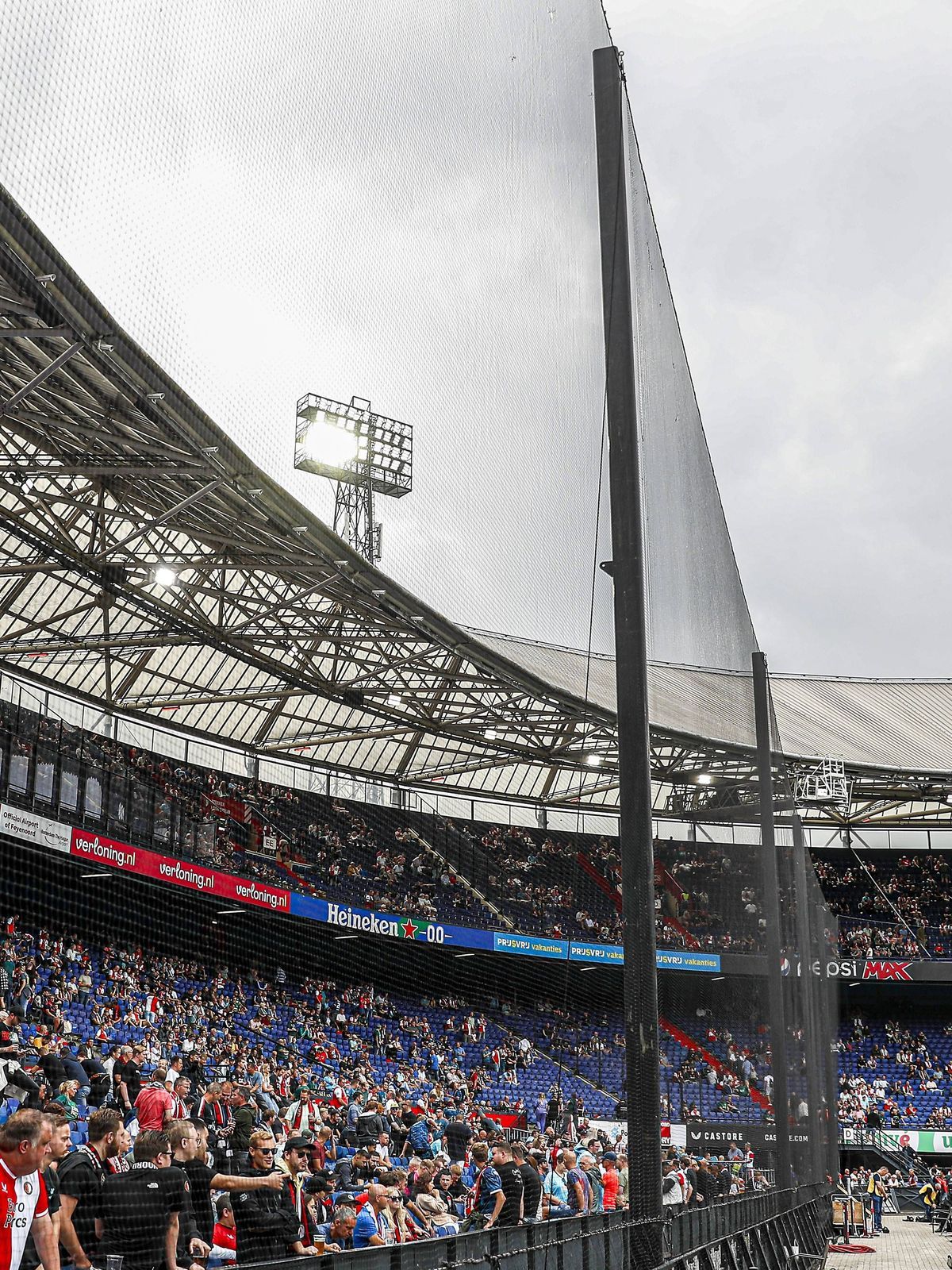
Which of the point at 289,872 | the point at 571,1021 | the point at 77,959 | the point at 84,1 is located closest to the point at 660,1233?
the point at 84,1

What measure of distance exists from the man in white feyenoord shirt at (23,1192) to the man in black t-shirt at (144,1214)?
53 centimetres

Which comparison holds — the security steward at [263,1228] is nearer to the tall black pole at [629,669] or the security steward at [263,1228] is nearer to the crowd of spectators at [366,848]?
the tall black pole at [629,669]

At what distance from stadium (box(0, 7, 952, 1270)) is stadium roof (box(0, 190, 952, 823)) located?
4.3 inches

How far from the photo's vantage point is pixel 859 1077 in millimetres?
36062

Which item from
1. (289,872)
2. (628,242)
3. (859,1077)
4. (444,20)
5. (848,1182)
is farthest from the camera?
(859,1077)

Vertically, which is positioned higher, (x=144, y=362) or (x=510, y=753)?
(x=510, y=753)

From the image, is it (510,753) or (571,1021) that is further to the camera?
(510,753)

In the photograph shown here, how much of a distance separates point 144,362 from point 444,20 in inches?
65.6

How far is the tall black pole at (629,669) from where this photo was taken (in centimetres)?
569

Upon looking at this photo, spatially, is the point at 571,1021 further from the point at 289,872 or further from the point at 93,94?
the point at 93,94

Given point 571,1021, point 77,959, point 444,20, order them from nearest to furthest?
point 444,20
point 77,959
point 571,1021

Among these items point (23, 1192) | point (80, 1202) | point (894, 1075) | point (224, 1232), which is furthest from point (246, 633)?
point (894, 1075)

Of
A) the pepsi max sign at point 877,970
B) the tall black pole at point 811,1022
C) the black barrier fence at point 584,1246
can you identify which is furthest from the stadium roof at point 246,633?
the pepsi max sign at point 877,970

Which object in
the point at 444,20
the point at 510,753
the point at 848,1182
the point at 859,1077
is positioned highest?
the point at 510,753
